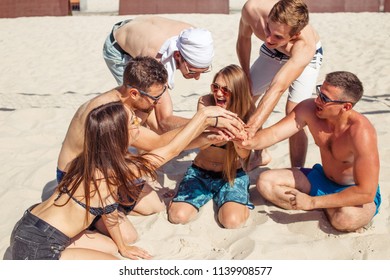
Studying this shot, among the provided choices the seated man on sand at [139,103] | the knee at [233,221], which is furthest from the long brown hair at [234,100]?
the knee at [233,221]

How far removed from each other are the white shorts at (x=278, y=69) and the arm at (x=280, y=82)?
449 mm

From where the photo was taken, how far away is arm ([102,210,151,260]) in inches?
129

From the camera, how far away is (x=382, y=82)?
7363 millimetres

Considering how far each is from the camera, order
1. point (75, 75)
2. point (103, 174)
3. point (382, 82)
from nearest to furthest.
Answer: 1. point (103, 174)
2. point (382, 82)
3. point (75, 75)

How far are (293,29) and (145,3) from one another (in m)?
11.8

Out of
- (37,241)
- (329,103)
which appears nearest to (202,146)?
(329,103)

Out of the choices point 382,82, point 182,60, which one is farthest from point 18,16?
point 182,60

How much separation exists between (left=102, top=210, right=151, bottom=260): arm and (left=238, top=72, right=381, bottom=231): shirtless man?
107cm

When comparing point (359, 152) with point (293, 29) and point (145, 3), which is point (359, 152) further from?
point (145, 3)

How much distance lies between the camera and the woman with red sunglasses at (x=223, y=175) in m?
3.82

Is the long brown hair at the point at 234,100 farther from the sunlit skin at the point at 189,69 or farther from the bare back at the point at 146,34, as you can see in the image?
the bare back at the point at 146,34

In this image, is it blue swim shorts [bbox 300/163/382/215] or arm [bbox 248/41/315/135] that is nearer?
blue swim shorts [bbox 300/163/382/215]

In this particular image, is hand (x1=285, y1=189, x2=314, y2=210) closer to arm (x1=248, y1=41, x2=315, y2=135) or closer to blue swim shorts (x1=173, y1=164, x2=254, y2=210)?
blue swim shorts (x1=173, y1=164, x2=254, y2=210)

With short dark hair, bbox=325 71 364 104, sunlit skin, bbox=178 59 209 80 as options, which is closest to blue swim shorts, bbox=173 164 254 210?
sunlit skin, bbox=178 59 209 80
